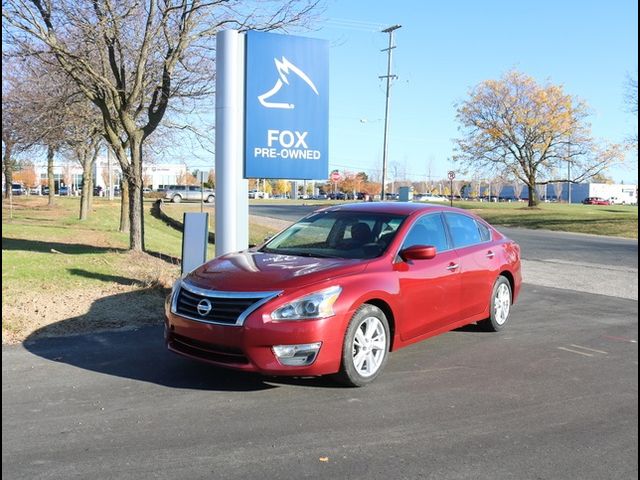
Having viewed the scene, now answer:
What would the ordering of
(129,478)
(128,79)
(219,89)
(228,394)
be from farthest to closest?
(128,79) → (219,89) → (228,394) → (129,478)

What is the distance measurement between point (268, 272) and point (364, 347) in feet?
3.37

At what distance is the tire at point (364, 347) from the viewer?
191 inches

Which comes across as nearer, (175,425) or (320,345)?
(175,425)

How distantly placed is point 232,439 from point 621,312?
671cm

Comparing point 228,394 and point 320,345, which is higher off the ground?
point 320,345

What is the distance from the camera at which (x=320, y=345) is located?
4.68 metres

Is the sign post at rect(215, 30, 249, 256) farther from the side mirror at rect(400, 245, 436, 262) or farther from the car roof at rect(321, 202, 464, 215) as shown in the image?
the side mirror at rect(400, 245, 436, 262)


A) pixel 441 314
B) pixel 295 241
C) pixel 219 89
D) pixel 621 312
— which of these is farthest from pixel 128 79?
pixel 621 312

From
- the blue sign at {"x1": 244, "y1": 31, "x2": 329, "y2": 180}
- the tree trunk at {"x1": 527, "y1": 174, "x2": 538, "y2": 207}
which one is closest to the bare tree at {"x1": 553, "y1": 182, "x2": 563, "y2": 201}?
the tree trunk at {"x1": 527, "y1": 174, "x2": 538, "y2": 207}

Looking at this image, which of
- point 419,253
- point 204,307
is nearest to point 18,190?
point 204,307

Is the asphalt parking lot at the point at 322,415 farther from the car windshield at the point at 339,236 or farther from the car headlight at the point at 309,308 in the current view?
the car windshield at the point at 339,236

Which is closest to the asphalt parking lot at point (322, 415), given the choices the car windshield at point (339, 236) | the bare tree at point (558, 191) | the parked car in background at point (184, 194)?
the car windshield at point (339, 236)

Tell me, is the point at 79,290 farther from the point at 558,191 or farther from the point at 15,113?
the point at 558,191

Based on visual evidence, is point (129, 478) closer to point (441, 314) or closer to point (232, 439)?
point (232, 439)
